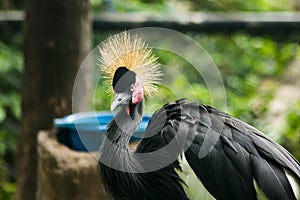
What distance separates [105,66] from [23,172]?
1.28 m

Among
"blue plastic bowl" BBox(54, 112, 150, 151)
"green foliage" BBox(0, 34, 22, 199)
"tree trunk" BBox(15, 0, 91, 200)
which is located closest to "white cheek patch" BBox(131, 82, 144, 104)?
"blue plastic bowl" BBox(54, 112, 150, 151)

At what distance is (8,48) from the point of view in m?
5.82

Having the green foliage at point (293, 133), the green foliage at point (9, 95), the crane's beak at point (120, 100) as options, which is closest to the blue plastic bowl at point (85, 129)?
the crane's beak at point (120, 100)

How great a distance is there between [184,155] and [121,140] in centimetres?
30

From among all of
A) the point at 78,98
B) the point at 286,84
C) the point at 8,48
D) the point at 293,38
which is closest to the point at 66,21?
the point at 78,98

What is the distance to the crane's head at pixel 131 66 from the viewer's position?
340 centimetres

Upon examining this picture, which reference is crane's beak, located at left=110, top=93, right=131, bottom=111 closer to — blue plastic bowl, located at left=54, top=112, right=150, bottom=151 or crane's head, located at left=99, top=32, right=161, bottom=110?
crane's head, located at left=99, top=32, right=161, bottom=110

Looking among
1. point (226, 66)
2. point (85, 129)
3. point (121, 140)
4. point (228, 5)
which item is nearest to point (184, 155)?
point (121, 140)

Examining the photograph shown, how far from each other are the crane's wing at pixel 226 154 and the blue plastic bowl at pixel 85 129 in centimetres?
44

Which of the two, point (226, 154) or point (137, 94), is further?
point (137, 94)

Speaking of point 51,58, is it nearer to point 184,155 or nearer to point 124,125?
point 124,125

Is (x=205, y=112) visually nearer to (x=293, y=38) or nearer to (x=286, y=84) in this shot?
(x=293, y=38)

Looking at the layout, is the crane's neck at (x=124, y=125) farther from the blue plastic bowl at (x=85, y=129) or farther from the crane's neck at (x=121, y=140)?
the blue plastic bowl at (x=85, y=129)

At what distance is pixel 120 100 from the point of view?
3.33 m
